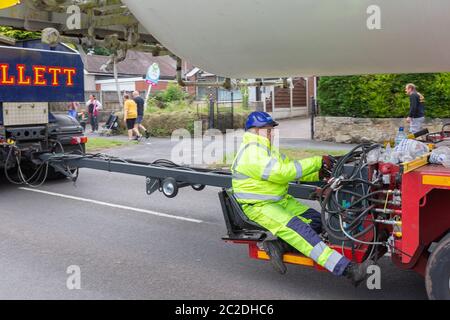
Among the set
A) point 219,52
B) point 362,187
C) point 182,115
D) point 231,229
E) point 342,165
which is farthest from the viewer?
point 182,115

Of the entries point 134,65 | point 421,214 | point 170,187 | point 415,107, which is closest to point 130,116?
point 415,107

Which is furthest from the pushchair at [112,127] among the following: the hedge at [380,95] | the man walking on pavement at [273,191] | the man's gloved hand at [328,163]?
the man's gloved hand at [328,163]

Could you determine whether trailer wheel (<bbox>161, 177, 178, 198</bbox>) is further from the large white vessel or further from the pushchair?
the pushchair

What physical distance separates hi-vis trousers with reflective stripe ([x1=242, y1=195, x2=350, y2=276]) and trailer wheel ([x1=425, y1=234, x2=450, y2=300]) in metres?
0.53

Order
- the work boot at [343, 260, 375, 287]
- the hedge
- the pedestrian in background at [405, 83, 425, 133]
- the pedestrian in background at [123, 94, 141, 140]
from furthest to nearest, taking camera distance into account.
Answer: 1. the pedestrian in background at [123, 94, 141, 140]
2. the hedge
3. the pedestrian in background at [405, 83, 425, 133]
4. the work boot at [343, 260, 375, 287]

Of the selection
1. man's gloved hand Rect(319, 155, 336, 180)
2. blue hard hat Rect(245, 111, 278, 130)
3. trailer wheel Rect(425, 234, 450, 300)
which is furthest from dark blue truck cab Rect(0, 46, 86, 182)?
trailer wheel Rect(425, 234, 450, 300)

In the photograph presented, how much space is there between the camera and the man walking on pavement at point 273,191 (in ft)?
12.3

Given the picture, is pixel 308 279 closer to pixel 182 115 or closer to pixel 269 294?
pixel 269 294

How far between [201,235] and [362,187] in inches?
94.5

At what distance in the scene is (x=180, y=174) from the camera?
17.0 ft

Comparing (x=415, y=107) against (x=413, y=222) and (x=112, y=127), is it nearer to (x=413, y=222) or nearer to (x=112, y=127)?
(x=413, y=222)

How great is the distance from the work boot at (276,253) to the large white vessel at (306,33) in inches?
50.0

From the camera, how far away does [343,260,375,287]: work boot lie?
3595 mm
